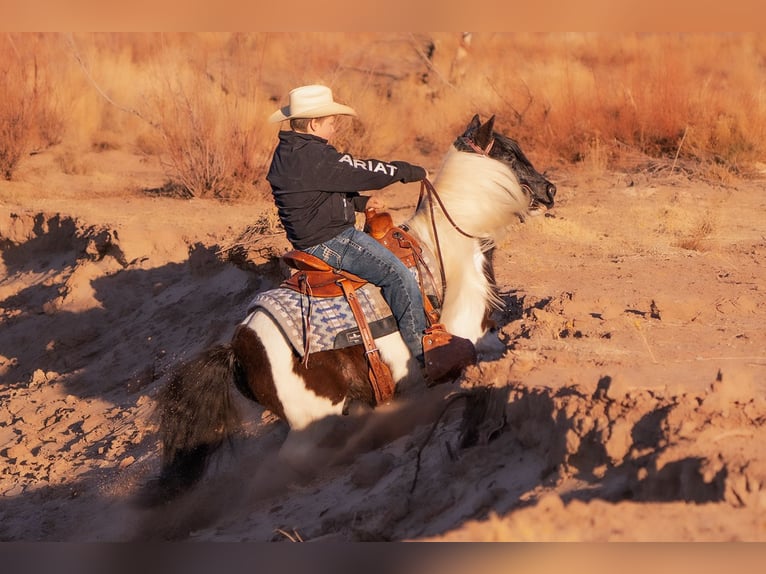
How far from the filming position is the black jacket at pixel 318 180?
17.9ft

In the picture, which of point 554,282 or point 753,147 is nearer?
point 554,282

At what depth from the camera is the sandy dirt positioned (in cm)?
415

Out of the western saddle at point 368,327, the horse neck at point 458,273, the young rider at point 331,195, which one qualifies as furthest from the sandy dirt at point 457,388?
the young rider at point 331,195

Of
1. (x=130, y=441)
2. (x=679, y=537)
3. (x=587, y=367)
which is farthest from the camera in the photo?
(x=130, y=441)

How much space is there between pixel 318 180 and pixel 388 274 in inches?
27.0

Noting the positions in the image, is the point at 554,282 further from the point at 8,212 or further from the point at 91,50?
the point at 91,50

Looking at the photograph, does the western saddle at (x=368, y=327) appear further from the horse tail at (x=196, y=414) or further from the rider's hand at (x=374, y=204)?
the horse tail at (x=196, y=414)

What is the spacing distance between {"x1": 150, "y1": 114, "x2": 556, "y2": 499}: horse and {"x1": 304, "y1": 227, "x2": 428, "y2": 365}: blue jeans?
4.7 inches

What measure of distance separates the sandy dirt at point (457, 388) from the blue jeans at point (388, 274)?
411mm

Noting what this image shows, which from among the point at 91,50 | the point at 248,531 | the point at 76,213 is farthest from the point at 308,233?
the point at 91,50

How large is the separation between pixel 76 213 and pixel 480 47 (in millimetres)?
12502

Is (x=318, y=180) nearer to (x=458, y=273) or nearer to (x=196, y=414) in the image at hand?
(x=458, y=273)

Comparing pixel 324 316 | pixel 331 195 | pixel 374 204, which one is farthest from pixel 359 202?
pixel 324 316

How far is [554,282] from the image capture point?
8.16 metres
